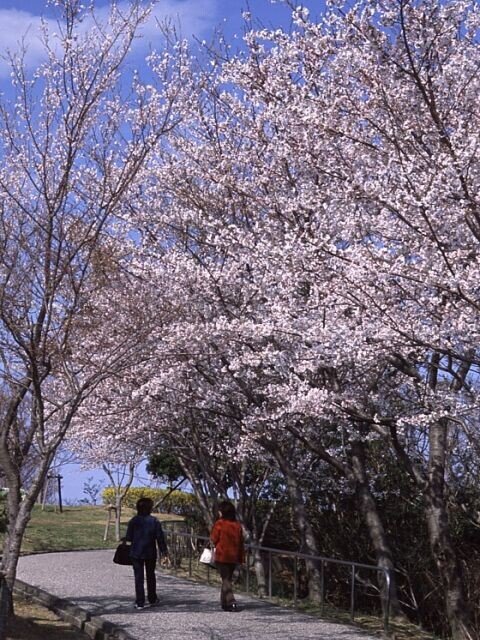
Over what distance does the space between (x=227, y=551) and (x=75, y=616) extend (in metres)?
2.09

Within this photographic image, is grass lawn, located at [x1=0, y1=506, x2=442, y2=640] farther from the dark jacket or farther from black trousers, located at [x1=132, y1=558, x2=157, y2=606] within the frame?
the dark jacket

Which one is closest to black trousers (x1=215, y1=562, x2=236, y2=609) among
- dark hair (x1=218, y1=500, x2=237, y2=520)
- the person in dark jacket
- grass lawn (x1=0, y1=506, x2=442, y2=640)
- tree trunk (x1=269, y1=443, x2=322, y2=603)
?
dark hair (x1=218, y1=500, x2=237, y2=520)

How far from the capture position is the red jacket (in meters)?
12.6

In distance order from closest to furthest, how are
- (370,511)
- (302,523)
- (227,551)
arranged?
(227,551), (370,511), (302,523)

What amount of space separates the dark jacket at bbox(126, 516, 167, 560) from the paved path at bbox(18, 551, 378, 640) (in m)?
0.72

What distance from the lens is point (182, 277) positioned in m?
14.2

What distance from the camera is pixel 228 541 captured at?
1263 centimetres

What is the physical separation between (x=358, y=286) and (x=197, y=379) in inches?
241

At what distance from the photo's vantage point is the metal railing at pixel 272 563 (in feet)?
40.0

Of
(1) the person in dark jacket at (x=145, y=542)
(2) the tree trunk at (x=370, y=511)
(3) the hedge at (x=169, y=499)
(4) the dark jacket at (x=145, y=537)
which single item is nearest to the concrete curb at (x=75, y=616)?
(1) the person in dark jacket at (x=145, y=542)

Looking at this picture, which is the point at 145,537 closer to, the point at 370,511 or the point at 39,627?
the point at 39,627

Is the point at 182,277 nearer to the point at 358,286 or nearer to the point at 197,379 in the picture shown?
the point at 197,379

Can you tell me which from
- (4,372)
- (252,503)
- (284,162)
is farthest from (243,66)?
(252,503)

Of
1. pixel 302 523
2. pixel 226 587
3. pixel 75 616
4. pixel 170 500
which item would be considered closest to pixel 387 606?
pixel 226 587
